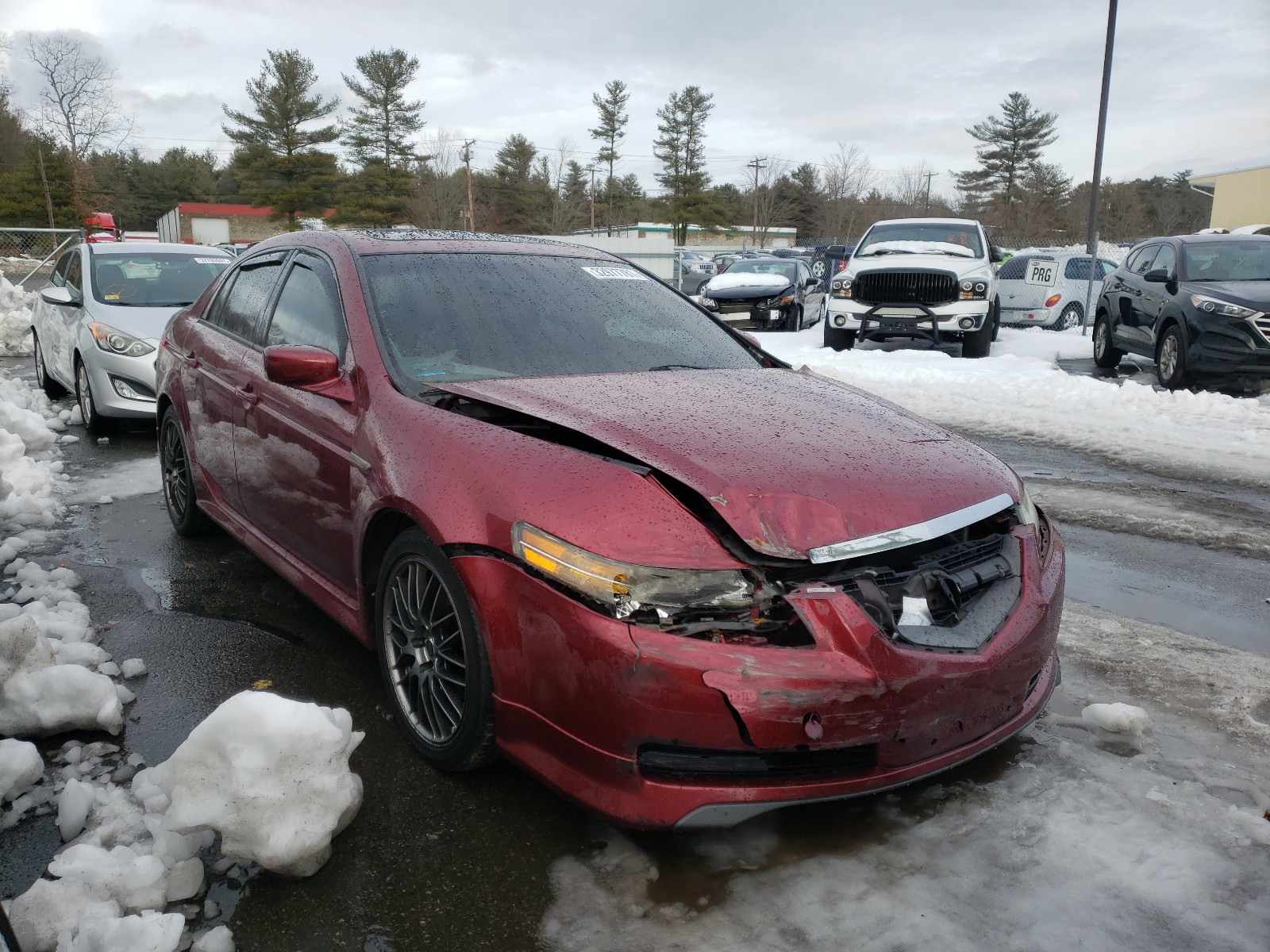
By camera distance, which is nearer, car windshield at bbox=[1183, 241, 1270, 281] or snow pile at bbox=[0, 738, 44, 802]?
snow pile at bbox=[0, 738, 44, 802]

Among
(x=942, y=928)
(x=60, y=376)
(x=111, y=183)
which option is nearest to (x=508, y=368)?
(x=942, y=928)

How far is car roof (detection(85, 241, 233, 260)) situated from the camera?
8914 millimetres

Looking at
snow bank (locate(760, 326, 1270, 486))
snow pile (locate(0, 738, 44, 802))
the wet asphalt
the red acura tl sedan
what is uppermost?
the red acura tl sedan

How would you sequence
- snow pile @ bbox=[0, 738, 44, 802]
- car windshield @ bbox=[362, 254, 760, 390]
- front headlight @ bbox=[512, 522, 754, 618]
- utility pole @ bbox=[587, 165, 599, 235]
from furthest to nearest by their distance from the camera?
utility pole @ bbox=[587, 165, 599, 235]
car windshield @ bbox=[362, 254, 760, 390]
snow pile @ bbox=[0, 738, 44, 802]
front headlight @ bbox=[512, 522, 754, 618]

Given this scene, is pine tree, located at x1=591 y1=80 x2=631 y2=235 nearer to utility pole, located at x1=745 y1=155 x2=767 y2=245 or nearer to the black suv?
utility pole, located at x1=745 y1=155 x2=767 y2=245

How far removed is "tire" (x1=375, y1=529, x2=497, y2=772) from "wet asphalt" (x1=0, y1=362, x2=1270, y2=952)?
0.49ft

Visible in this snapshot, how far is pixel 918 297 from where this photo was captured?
12.8 meters

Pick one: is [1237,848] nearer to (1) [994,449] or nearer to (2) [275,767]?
(2) [275,767]

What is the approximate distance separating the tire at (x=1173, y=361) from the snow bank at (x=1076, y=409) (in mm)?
969

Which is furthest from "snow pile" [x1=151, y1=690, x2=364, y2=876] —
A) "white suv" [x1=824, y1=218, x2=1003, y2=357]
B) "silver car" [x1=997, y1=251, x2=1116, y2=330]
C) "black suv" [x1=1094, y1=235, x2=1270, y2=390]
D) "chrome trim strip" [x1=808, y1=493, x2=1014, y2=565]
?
"silver car" [x1=997, y1=251, x2=1116, y2=330]

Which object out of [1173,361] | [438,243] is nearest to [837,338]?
[1173,361]

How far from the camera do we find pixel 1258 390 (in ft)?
34.3

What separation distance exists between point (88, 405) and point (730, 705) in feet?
24.7

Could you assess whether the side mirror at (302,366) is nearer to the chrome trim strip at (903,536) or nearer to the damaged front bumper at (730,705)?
the damaged front bumper at (730,705)
